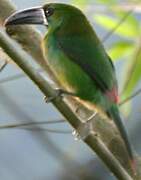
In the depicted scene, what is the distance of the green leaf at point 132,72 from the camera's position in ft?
5.16

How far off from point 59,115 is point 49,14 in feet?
2.18

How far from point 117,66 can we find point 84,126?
3.97 ft

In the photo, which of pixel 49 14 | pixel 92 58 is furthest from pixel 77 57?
pixel 49 14

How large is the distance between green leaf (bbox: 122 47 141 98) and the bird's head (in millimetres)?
234

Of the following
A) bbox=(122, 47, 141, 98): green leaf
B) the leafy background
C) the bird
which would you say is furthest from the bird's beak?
bbox=(122, 47, 141, 98): green leaf

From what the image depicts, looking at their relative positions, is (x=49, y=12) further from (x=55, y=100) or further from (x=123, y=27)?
(x=55, y=100)

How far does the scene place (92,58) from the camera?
1.72 m

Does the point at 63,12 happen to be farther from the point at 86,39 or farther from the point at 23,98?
the point at 23,98

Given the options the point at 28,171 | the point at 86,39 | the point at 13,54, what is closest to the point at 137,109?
the point at 28,171

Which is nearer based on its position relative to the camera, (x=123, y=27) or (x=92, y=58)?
(x=92, y=58)

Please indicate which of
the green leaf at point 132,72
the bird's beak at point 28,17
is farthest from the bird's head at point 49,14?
the green leaf at point 132,72

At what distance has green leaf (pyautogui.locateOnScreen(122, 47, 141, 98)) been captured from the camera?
1.57 m

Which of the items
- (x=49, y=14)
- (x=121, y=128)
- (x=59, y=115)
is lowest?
(x=59, y=115)

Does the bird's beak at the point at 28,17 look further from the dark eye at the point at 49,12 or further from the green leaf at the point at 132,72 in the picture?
the green leaf at the point at 132,72
